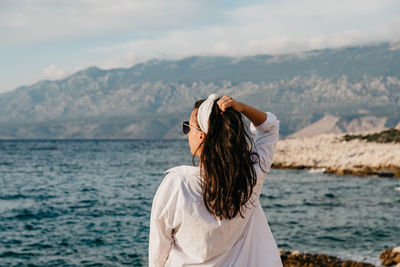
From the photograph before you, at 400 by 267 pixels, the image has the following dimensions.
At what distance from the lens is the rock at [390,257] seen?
9.51 m

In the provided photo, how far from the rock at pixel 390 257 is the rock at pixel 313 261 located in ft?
1.54

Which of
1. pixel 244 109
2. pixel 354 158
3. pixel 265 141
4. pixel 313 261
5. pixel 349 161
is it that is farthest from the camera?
pixel 354 158

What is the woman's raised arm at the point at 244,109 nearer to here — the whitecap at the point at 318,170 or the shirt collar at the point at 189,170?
the shirt collar at the point at 189,170

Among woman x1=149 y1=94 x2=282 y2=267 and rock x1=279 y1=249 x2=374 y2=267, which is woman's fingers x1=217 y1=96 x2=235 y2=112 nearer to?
woman x1=149 y1=94 x2=282 y2=267

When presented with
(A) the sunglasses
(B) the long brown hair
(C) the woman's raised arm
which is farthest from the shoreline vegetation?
(B) the long brown hair

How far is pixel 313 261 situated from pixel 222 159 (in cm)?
813

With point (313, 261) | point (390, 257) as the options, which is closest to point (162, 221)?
point (313, 261)

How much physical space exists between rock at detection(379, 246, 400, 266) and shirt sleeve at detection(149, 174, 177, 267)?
8.02 m

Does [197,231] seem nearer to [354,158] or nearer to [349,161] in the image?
[349,161]

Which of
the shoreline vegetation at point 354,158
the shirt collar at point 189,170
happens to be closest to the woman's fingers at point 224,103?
the shirt collar at point 189,170

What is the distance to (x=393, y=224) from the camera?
14531 mm

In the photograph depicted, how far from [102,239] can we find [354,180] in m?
18.0

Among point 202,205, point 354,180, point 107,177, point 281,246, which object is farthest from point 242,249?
point 107,177

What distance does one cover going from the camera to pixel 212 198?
7.78 ft
